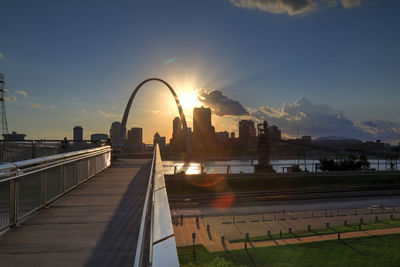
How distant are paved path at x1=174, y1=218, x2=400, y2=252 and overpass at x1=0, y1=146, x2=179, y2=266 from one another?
27152mm

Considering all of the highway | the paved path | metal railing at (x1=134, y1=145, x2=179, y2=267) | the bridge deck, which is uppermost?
metal railing at (x1=134, y1=145, x2=179, y2=267)

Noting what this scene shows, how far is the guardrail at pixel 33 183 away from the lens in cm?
554

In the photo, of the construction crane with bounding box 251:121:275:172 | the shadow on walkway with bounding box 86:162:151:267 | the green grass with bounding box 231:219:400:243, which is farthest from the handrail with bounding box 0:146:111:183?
the construction crane with bounding box 251:121:275:172

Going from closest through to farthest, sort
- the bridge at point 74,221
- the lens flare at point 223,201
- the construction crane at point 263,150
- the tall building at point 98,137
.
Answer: the bridge at point 74,221 → the tall building at point 98,137 → the lens flare at point 223,201 → the construction crane at point 263,150

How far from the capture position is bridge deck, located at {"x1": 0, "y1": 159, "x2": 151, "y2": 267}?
4.20 m

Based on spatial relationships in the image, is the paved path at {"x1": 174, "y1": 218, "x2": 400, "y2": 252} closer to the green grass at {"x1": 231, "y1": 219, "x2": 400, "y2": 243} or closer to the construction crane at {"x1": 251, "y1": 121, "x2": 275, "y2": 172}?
the green grass at {"x1": 231, "y1": 219, "x2": 400, "y2": 243}

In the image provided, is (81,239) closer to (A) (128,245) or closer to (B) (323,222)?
(A) (128,245)

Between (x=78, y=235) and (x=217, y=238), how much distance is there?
32402mm

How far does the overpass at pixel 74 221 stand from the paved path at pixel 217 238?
27152 millimetres

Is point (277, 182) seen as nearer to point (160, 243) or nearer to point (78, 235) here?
point (78, 235)

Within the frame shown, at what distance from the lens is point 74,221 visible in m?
6.14

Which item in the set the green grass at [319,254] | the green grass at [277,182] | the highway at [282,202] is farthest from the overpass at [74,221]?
the green grass at [277,182]

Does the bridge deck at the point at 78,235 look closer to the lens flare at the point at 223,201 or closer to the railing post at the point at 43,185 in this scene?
the railing post at the point at 43,185

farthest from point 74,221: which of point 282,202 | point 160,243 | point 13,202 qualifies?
point 282,202
